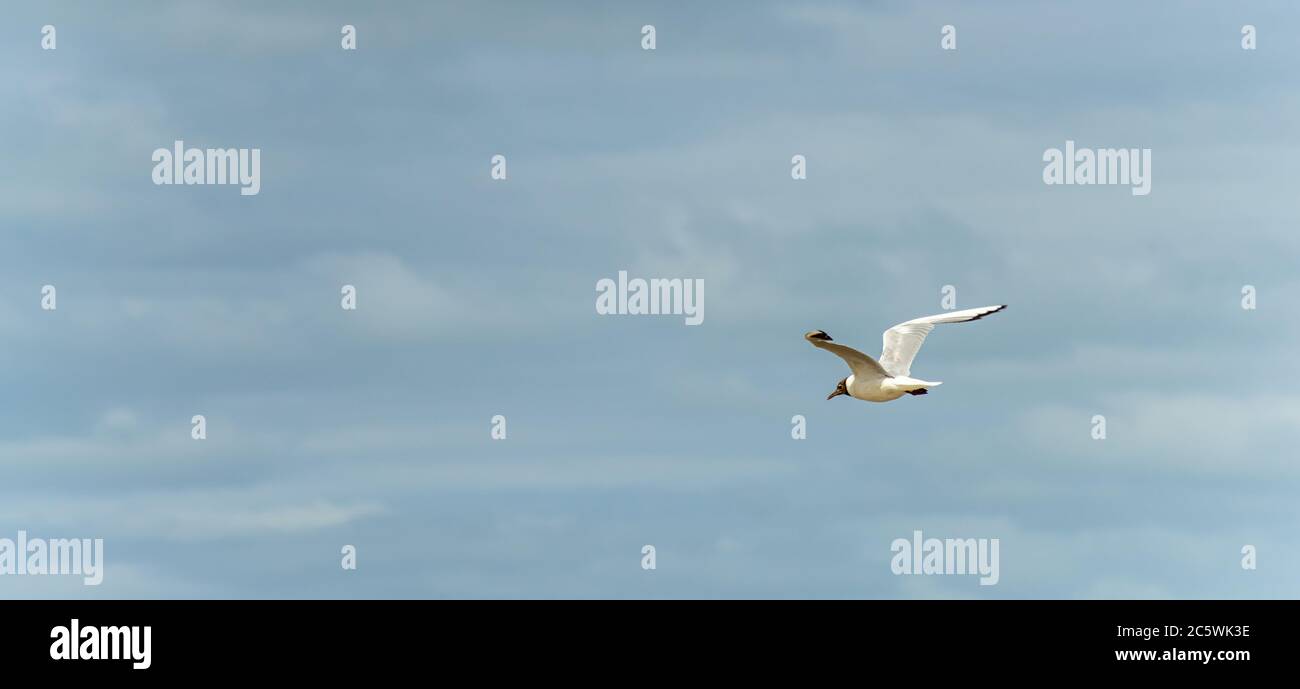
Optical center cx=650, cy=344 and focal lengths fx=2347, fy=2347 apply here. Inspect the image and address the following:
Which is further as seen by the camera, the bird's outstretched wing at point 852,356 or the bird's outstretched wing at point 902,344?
the bird's outstretched wing at point 902,344

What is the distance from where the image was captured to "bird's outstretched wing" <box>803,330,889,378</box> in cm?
7944

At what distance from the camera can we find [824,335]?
79375 millimetres

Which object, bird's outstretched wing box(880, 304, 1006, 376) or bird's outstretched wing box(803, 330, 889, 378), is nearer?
bird's outstretched wing box(803, 330, 889, 378)

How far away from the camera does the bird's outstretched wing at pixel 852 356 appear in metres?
79.4

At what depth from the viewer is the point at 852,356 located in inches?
3263
